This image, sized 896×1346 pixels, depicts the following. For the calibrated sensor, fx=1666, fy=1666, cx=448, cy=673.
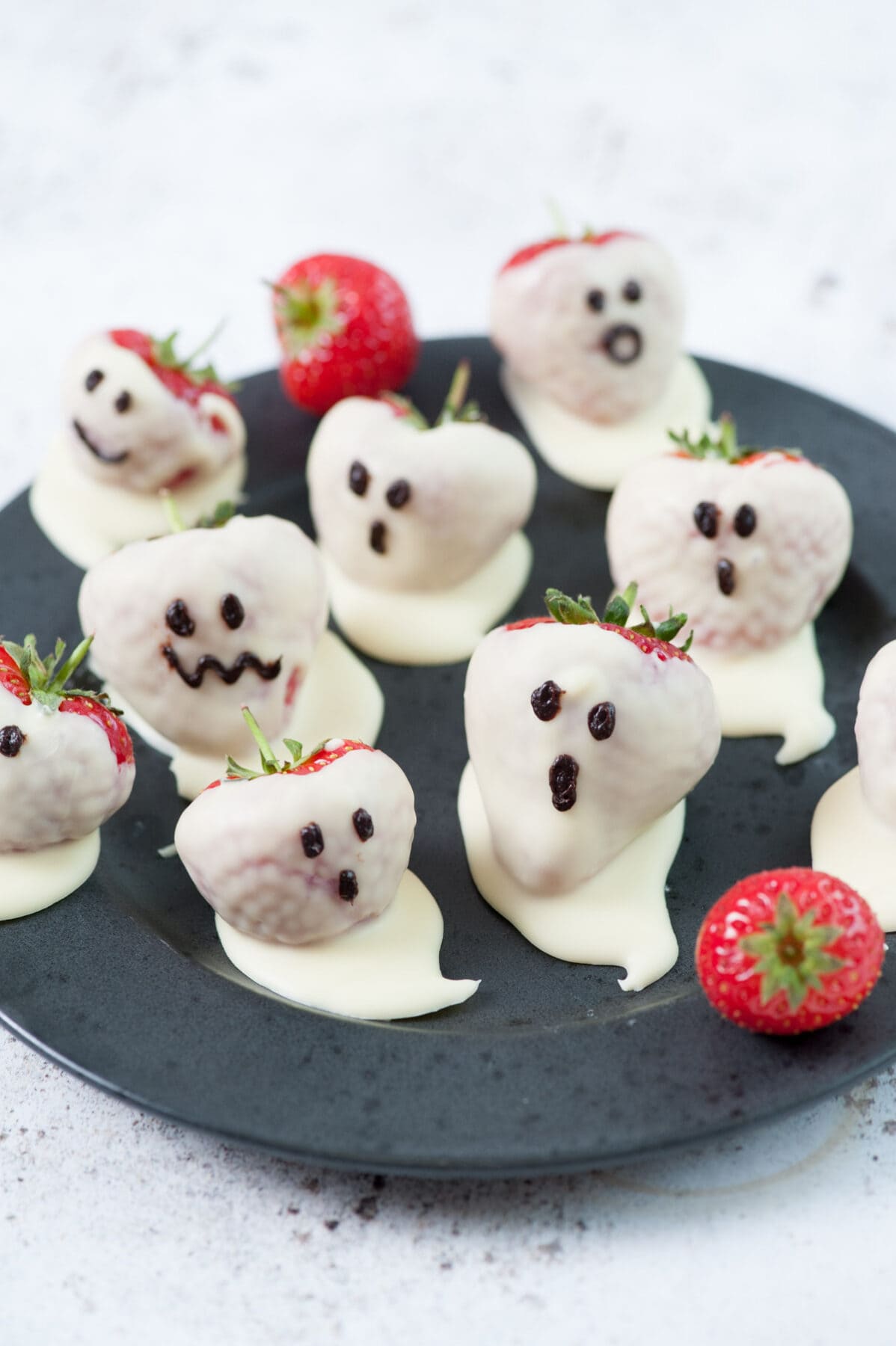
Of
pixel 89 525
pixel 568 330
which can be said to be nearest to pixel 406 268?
pixel 568 330

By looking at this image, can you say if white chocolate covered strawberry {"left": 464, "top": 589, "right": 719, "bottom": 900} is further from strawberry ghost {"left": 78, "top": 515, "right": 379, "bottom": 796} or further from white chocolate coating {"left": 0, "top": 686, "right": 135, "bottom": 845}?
white chocolate coating {"left": 0, "top": 686, "right": 135, "bottom": 845}

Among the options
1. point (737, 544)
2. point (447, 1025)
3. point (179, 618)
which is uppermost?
point (737, 544)

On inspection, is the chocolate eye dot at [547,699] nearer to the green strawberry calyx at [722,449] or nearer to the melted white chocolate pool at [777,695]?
the melted white chocolate pool at [777,695]

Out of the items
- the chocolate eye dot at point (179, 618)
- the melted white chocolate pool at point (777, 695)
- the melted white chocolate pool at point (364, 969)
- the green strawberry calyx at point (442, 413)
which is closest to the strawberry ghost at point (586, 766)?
the melted white chocolate pool at point (364, 969)

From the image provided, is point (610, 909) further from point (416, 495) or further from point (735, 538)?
point (416, 495)

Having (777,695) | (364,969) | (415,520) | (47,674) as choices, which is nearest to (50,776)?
(47,674)

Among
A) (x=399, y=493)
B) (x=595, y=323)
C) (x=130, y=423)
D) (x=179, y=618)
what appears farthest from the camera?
(x=595, y=323)

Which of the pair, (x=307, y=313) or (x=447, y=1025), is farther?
(x=307, y=313)

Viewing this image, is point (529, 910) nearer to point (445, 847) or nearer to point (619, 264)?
point (445, 847)
